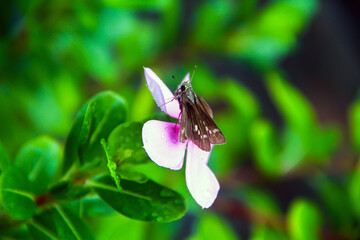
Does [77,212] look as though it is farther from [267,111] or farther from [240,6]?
[267,111]

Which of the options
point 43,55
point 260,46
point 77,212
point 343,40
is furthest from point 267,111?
point 77,212

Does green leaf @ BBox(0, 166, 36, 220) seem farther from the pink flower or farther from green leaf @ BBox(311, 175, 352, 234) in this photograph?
green leaf @ BBox(311, 175, 352, 234)

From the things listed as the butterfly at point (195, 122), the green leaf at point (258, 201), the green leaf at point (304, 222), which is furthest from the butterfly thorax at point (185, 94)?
the green leaf at point (258, 201)

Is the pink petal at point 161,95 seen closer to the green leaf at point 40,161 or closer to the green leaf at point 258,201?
the green leaf at point 40,161

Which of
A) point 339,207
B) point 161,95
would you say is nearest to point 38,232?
point 161,95

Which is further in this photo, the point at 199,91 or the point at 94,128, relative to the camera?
the point at 199,91

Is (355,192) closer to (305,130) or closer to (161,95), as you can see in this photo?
(305,130)
